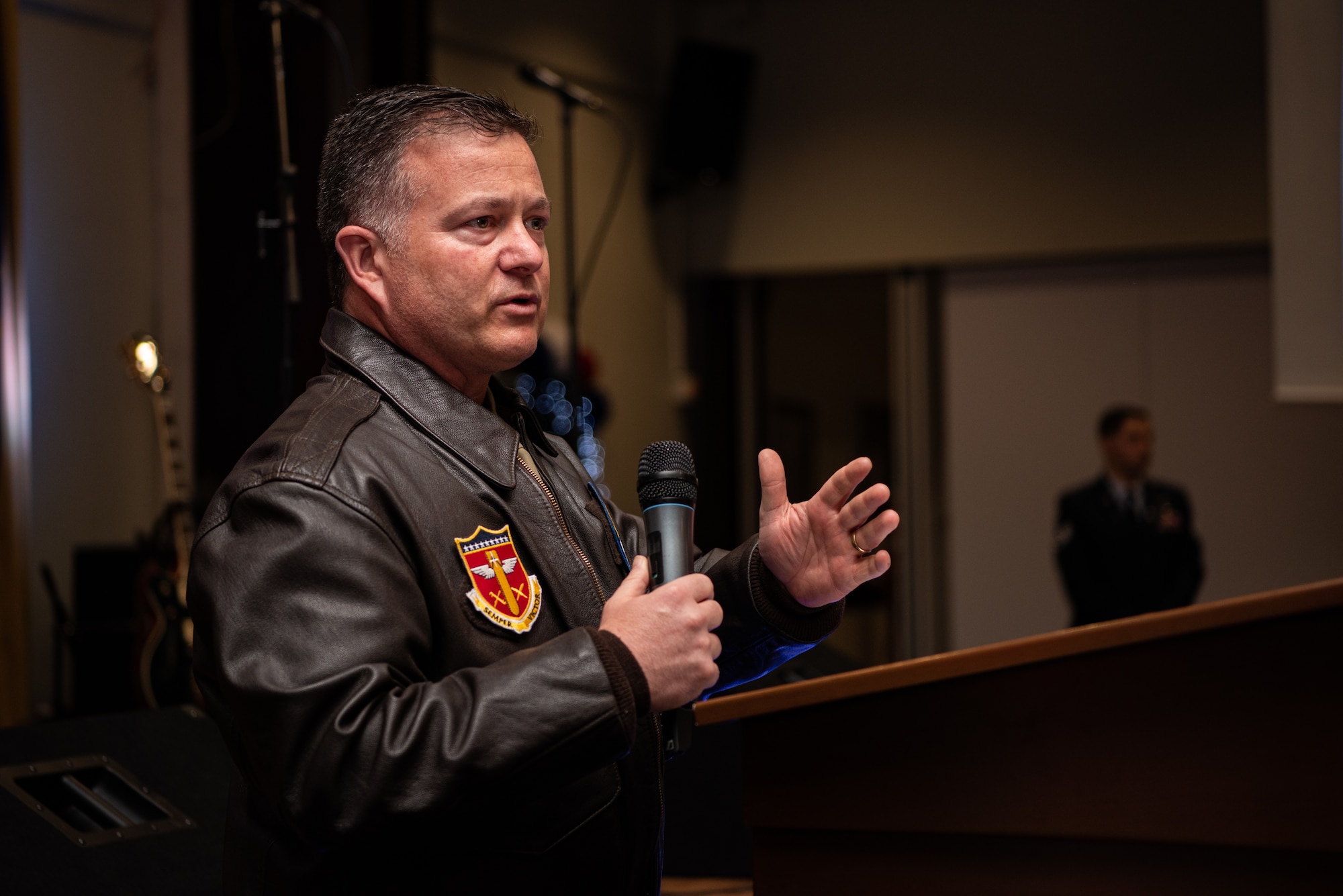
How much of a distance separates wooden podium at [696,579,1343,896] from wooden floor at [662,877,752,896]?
3.11 ft

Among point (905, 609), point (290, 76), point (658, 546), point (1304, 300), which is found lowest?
point (905, 609)

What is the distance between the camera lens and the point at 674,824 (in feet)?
6.85

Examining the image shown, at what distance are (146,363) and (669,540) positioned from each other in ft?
7.63

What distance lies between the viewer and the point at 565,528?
1.23 metres

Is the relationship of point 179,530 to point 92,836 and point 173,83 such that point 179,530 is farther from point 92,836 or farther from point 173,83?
point 173,83

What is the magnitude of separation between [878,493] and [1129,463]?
3.76m

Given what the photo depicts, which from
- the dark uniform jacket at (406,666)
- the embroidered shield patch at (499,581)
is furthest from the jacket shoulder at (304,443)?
the embroidered shield patch at (499,581)

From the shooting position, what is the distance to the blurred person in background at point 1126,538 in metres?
4.57

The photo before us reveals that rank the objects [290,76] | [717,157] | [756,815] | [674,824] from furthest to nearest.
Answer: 1. [717,157]
2. [290,76]
3. [674,824]
4. [756,815]

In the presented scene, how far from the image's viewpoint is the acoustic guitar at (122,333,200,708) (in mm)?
3016

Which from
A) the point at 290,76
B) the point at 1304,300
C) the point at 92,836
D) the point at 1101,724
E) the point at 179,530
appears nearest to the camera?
the point at 1101,724

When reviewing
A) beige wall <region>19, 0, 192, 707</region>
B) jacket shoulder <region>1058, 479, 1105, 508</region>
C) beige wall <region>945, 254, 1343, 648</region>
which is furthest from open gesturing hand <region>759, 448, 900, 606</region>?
beige wall <region>945, 254, 1343, 648</region>

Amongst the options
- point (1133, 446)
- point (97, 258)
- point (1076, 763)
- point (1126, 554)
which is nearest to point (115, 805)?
point (1076, 763)

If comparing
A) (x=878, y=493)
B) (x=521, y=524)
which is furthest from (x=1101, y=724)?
(x=521, y=524)
